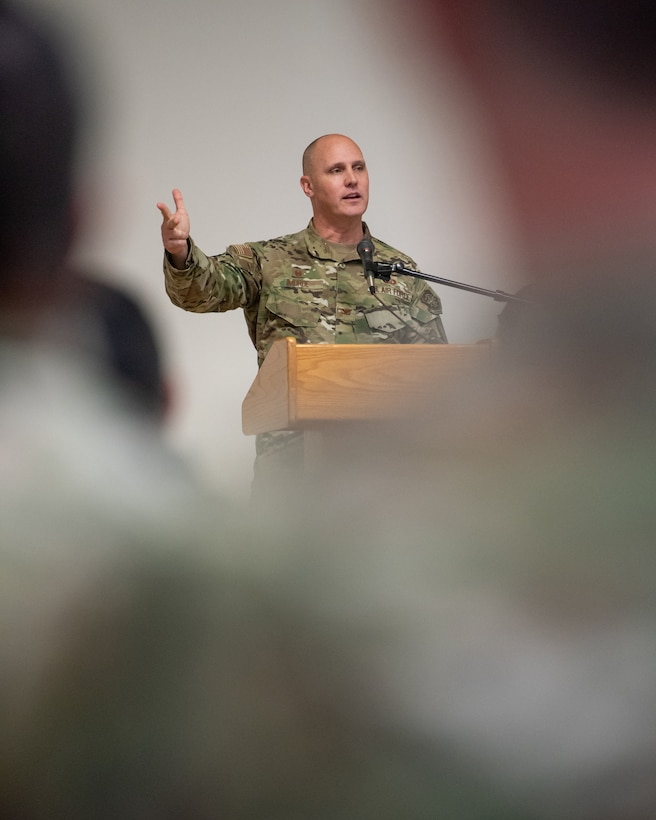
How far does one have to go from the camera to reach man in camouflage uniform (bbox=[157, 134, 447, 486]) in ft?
4.98

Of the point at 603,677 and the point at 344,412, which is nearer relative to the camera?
the point at 603,677

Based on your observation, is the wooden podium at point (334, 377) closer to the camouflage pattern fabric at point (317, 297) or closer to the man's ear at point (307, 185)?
Answer: the camouflage pattern fabric at point (317, 297)

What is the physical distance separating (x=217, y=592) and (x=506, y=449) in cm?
9

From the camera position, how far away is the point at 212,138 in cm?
168

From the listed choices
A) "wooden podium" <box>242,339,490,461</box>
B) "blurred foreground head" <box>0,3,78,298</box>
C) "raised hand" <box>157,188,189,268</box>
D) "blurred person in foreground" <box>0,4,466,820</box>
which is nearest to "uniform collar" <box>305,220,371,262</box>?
"raised hand" <box>157,188,189,268</box>

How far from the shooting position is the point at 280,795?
0.22 meters

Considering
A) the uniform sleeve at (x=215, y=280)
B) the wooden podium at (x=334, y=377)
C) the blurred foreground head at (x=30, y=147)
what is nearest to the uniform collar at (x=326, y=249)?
the uniform sleeve at (x=215, y=280)

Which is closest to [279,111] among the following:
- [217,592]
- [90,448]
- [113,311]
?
[113,311]

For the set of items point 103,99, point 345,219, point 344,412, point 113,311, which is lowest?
point 344,412

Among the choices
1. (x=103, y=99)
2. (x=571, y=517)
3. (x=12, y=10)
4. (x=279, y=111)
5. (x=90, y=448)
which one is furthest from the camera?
(x=279, y=111)

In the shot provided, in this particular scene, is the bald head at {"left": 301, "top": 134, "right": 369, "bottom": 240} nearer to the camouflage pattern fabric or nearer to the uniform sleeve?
the camouflage pattern fabric

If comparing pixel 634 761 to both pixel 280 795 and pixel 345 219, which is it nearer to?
pixel 280 795

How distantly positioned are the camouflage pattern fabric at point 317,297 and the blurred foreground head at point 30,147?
41 centimetres

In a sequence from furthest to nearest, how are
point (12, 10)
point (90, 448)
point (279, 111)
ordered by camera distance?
point (279, 111) → point (12, 10) → point (90, 448)
